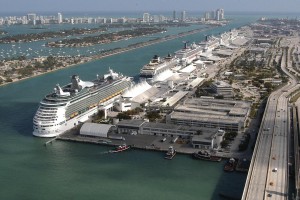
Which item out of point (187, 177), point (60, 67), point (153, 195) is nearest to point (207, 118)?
point (187, 177)

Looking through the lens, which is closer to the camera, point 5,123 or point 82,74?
point 5,123

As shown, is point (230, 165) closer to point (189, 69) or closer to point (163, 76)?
point (163, 76)

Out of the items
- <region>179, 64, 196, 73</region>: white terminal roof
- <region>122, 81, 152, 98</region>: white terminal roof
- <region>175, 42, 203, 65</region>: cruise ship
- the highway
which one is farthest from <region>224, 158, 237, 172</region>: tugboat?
<region>175, 42, 203, 65</region>: cruise ship

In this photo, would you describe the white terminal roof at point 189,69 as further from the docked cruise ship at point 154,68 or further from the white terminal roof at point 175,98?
the white terminal roof at point 175,98

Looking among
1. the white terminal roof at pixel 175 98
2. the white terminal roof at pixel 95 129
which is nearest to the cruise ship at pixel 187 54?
the white terminal roof at pixel 175 98

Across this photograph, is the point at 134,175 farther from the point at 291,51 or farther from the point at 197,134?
the point at 291,51

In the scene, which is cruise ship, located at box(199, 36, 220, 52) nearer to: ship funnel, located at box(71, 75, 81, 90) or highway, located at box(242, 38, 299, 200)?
highway, located at box(242, 38, 299, 200)

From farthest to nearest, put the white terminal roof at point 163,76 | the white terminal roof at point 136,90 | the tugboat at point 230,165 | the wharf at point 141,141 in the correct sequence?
the white terminal roof at point 163,76
the white terminal roof at point 136,90
the wharf at point 141,141
the tugboat at point 230,165

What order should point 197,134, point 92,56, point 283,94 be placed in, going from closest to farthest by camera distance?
1. point 197,134
2. point 283,94
3. point 92,56
